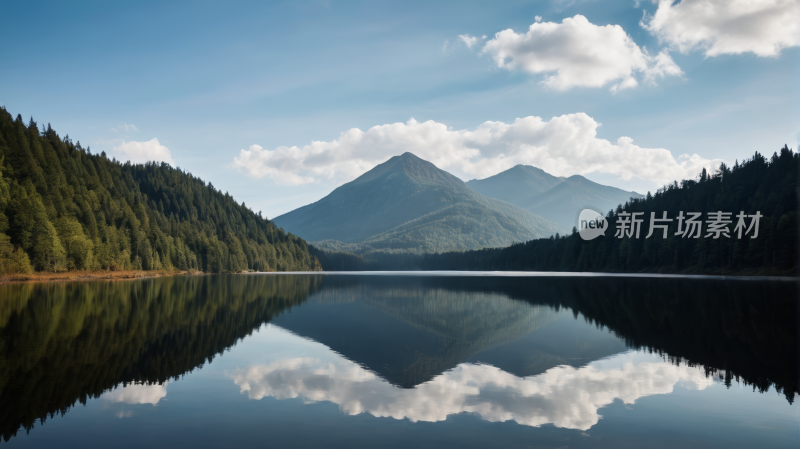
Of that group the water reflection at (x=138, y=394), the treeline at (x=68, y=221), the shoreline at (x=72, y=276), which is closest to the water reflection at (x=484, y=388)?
the water reflection at (x=138, y=394)

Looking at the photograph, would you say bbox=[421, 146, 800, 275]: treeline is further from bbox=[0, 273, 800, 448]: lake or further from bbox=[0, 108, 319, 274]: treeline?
bbox=[0, 108, 319, 274]: treeline

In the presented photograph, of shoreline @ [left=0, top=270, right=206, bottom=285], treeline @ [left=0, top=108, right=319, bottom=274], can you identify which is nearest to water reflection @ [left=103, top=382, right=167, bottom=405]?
shoreline @ [left=0, top=270, right=206, bottom=285]

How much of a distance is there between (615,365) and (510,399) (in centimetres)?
676

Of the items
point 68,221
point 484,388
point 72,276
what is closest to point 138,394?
point 484,388

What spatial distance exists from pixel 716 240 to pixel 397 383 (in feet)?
415

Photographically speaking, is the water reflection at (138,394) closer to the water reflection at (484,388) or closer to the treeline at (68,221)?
the water reflection at (484,388)

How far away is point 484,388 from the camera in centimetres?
1450

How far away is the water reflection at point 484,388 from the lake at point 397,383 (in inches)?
3.4

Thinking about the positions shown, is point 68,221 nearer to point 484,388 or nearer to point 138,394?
point 138,394

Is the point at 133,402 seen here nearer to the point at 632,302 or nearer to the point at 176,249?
the point at 632,302

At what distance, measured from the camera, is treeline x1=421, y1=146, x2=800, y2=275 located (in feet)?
315

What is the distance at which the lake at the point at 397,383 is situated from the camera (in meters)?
10.5

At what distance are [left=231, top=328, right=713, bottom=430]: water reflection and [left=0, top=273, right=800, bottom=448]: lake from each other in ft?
0.29

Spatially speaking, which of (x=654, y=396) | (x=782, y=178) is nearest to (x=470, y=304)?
(x=654, y=396)
